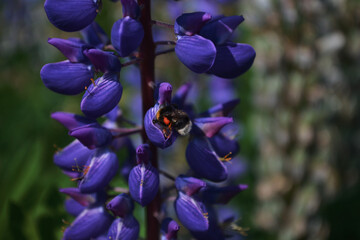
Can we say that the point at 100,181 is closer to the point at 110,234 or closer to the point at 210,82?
the point at 110,234

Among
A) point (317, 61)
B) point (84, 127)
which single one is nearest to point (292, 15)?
point (317, 61)

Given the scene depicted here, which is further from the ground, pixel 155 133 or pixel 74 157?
pixel 155 133

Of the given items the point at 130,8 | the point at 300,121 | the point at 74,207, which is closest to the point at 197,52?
the point at 130,8

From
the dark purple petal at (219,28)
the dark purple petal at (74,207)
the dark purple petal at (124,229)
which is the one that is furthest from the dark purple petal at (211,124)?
the dark purple petal at (74,207)

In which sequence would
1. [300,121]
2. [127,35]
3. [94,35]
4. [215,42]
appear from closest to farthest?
[127,35]
[215,42]
[94,35]
[300,121]

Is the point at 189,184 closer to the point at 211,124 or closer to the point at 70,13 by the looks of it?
the point at 211,124

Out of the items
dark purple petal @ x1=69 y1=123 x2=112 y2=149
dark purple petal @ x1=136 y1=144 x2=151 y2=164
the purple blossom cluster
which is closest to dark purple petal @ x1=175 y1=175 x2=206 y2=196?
the purple blossom cluster
